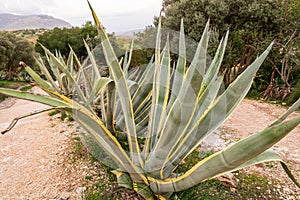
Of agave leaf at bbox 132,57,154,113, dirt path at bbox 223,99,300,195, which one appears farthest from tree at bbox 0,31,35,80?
agave leaf at bbox 132,57,154,113

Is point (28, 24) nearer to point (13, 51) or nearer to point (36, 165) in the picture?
point (13, 51)

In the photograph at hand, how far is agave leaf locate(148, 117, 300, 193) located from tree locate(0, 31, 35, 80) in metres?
14.6

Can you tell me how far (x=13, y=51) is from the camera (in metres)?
13.9

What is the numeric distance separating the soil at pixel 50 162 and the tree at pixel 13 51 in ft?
39.7

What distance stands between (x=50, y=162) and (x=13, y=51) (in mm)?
14094

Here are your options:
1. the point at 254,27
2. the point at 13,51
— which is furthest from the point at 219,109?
the point at 13,51

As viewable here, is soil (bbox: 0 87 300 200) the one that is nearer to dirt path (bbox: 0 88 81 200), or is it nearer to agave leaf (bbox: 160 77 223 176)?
dirt path (bbox: 0 88 81 200)

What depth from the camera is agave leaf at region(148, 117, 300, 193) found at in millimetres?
695

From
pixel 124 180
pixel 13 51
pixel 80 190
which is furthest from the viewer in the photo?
pixel 13 51

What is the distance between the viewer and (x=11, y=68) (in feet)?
49.4

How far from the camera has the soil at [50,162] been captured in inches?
67.1

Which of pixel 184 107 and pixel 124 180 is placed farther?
pixel 124 180

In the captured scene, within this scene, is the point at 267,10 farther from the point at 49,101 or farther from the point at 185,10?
the point at 49,101

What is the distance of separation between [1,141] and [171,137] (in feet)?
8.21
